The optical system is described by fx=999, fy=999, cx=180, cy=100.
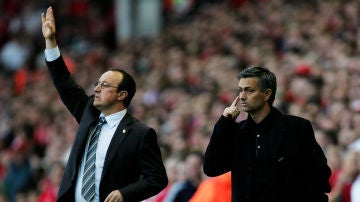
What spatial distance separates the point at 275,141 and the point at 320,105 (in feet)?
19.1

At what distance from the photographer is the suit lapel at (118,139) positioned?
6.66m

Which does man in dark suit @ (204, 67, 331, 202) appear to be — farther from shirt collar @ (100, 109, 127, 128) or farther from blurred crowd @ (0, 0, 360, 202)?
blurred crowd @ (0, 0, 360, 202)

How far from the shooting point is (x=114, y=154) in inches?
263

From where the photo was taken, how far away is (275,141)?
6.39 m

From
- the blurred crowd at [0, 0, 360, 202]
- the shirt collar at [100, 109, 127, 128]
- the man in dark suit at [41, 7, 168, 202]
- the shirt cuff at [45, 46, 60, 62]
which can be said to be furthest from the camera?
the blurred crowd at [0, 0, 360, 202]

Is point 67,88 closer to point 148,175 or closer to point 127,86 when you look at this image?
point 127,86

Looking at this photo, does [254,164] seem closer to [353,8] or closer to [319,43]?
[319,43]

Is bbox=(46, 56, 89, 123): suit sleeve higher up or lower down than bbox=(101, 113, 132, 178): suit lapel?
higher up

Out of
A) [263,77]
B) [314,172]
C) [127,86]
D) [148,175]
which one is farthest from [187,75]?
[314,172]

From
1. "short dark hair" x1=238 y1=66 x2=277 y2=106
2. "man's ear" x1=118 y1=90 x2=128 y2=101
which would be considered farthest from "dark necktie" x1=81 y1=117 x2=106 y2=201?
"short dark hair" x1=238 y1=66 x2=277 y2=106

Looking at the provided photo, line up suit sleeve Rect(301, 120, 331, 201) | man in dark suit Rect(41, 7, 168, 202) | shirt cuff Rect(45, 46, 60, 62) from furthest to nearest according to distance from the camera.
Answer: shirt cuff Rect(45, 46, 60, 62)
man in dark suit Rect(41, 7, 168, 202)
suit sleeve Rect(301, 120, 331, 201)

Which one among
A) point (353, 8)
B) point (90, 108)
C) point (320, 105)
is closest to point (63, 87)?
point (90, 108)

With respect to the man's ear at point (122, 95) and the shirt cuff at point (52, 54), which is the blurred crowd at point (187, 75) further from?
the shirt cuff at point (52, 54)

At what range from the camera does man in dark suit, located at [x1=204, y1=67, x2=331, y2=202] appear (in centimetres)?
632
